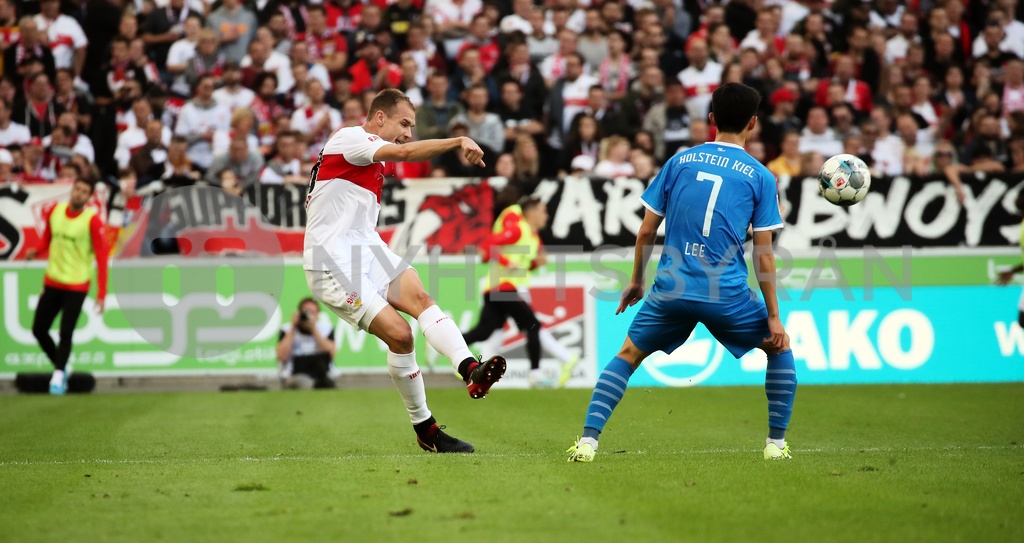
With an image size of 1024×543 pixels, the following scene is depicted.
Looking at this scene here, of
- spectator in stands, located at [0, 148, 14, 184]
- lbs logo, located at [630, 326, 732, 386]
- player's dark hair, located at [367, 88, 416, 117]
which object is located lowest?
lbs logo, located at [630, 326, 732, 386]

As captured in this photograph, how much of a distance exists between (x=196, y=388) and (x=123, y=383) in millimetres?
953

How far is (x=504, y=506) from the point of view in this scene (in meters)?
5.50

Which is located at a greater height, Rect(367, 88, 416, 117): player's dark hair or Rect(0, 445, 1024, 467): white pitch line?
Rect(367, 88, 416, 117): player's dark hair

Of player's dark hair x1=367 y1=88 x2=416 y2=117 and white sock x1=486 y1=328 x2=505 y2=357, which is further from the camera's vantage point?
white sock x1=486 y1=328 x2=505 y2=357

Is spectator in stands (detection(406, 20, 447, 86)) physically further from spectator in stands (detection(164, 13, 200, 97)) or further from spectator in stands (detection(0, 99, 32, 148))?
spectator in stands (detection(0, 99, 32, 148))

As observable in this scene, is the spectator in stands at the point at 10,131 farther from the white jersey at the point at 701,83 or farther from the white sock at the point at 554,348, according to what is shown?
the white jersey at the point at 701,83

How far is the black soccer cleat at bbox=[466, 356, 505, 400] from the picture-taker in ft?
23.3

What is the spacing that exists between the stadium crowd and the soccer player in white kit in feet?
26.1

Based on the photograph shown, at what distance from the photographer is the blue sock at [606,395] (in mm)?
7082

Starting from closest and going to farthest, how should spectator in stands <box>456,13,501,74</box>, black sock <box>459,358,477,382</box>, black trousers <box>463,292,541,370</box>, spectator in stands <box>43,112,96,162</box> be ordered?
black sock <box>459,358,477,382</box>
black trousers <box>463,292,541,370</box>
spectator in stands <box>43,112,96,162</box>
spectator in stands <box>456,13,501,74</box>

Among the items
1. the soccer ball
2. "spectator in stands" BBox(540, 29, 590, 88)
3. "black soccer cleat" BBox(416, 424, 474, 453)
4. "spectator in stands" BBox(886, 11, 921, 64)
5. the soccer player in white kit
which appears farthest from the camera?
"spectator in stands" BBox(886, 11, 921, 64)

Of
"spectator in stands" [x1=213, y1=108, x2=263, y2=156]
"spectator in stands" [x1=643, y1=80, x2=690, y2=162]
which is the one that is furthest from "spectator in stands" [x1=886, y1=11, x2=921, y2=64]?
"spectator in stands" [x1=213, y1=108, x2=263, y2=156]

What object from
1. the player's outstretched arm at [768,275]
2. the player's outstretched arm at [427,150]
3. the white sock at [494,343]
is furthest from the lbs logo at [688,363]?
the player's outstretched arm at [427,150]

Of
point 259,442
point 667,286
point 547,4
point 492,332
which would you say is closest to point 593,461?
point 667,286
